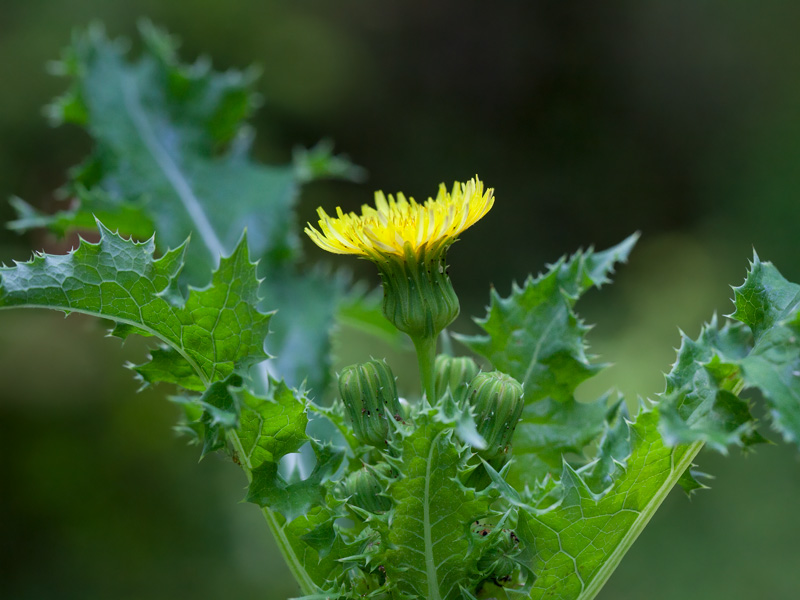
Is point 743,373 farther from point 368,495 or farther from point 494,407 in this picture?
point 368,495

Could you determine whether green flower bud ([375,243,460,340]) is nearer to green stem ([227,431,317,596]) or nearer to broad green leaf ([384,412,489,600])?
broad green leaf ([384,412,489,600])

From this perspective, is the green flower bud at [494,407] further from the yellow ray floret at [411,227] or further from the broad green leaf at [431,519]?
the yellow ray floret at [411,227]

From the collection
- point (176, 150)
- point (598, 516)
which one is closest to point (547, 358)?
point (598, 516)

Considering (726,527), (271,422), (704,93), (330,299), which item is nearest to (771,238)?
(704,93)

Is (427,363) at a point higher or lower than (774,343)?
higher

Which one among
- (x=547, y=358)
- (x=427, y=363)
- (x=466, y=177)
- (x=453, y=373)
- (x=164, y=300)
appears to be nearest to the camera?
(x=164, y=300)

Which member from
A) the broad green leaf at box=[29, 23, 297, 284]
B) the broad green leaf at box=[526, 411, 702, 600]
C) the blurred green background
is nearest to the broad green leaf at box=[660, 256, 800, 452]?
the broad green leaf at box=[526, 411, 702, 600]

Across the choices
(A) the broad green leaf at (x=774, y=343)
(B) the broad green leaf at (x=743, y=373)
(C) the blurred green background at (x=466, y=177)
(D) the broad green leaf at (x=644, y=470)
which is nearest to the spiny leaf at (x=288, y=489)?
(D) the broad green leaf at (x=644, y=470)
